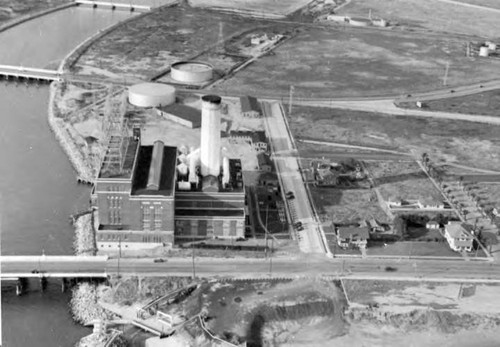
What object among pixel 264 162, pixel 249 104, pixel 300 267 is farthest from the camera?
pixel 249 104

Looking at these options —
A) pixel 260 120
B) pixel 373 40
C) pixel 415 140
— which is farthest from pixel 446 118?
pixel 373 40

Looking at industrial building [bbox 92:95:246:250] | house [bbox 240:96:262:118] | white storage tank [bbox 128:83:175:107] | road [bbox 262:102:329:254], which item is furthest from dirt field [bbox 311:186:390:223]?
white storage tank [bbox 128:83:175:107]

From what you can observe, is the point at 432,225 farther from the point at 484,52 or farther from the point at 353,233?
the point at 484,52

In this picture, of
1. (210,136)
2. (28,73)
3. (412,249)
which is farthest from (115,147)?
(28,73)

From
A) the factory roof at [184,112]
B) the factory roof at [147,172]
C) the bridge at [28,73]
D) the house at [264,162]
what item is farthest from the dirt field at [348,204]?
the bridge at [28,73]

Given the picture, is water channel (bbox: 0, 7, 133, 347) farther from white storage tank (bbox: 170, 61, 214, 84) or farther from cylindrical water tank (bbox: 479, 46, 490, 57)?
cylindrical water tank (bbox: 479, 46, 490, 57)

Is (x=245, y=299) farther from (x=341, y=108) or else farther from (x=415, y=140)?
(x=341, y=108)
